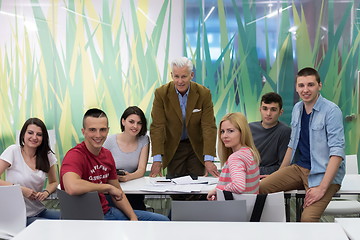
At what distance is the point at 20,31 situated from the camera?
5.81 meters

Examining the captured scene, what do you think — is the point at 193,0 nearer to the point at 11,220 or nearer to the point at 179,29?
the point at 179,29

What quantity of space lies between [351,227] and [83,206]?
1.37m

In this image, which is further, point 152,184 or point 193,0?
point 193,0

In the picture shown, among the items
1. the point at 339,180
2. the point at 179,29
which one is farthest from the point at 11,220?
the point at 179,29

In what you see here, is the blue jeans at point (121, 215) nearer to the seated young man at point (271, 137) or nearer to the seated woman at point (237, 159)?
the seated woman at point (237, 159)

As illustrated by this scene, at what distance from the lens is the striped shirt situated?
276 cm

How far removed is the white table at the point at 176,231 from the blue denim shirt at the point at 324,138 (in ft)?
3.83

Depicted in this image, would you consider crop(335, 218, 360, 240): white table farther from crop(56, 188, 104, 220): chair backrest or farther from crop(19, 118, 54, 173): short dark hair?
crop(19, 118, 54, 173): short dark hair

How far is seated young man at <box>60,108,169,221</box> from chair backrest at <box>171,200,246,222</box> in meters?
0.67

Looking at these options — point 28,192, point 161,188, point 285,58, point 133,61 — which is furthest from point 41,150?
point 285,58

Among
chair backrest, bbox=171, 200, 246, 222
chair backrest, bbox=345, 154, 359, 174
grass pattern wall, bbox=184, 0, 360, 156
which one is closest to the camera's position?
chair backrest, bbox=171, 200, 246, 222

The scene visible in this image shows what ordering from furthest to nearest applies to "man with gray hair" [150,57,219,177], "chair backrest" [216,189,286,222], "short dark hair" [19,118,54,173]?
→ "man with gray hair" [150,57,219,177], "short dark hair" [19,118,54,173], "chair backrest" [216,189,286,222]

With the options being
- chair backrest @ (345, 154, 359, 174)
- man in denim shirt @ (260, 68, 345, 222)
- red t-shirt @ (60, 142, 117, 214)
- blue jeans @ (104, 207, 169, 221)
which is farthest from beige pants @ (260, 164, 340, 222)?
red t-shirt @ (60, 142, 117, 214)

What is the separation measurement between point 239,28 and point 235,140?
297 cm
